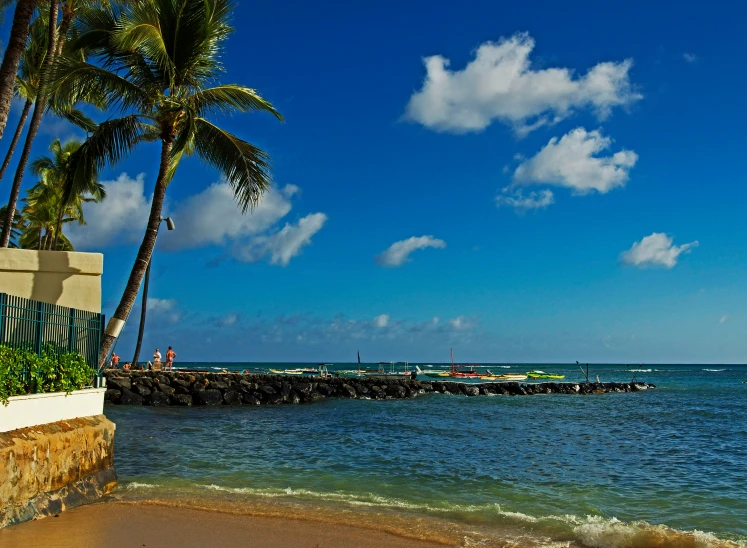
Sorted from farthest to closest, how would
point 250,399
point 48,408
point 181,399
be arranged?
point 250,399 → point 181,399 → point 48,408

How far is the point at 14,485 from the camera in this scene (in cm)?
751

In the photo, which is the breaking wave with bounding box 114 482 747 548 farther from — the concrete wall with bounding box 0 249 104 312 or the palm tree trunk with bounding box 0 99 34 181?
the palm tree trunk with bounding box 0 99 34 181

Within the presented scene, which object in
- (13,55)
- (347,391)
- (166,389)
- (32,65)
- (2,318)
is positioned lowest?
(347,391)

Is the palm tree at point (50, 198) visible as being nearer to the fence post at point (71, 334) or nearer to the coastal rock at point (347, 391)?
the coastal rock at point (347, 391)

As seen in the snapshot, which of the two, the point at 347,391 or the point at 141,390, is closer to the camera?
the point at 141,390

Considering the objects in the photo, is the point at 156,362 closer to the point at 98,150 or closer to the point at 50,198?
the point at 50,198

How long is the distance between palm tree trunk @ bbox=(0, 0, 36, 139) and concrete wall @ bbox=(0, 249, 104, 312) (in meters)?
2.58

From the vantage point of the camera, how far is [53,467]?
832 centimetres

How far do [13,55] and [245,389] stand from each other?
2329 cm

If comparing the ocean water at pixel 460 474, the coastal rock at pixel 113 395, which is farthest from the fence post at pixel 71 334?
the coastal rock at pixel 113 395

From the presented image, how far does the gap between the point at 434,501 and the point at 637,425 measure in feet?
58.3

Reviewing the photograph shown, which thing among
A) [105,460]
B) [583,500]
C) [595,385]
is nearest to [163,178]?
[105,460]

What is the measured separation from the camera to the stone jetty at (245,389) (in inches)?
1132

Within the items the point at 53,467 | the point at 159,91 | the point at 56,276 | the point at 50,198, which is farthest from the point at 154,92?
the point at 50,198
